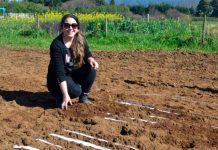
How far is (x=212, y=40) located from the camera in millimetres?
16109

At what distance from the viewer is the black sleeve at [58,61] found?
569cm

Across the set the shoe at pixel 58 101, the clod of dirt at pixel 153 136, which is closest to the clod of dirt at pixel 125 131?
the clod of dirt at pixel 153 136

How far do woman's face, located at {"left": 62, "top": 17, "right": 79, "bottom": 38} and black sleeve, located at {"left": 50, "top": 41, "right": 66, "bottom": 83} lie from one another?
0.69 ft

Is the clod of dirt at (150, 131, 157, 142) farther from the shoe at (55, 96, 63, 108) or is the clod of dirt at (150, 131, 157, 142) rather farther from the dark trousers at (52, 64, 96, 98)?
the shoe at (55, 96, 63, 108)

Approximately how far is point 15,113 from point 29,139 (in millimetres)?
1204

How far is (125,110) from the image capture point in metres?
5.85

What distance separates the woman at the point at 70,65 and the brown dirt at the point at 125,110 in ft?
0.71

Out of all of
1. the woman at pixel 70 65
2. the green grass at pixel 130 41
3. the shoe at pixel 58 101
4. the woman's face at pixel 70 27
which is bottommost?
the green grass at pixel 130 41

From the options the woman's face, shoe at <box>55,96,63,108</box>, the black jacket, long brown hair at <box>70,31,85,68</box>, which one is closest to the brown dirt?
shoe at <box>55,96,63,108</box>

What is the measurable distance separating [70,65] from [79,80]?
0.26 meters

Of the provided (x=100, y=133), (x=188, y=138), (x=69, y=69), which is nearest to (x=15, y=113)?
(x=69, y=69)

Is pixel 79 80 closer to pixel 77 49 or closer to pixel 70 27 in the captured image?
pixel 77 49

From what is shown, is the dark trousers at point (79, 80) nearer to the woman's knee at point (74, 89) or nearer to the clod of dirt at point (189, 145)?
the woman's knee at point (74, 89)

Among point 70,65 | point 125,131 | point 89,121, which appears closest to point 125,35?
point 70,65
